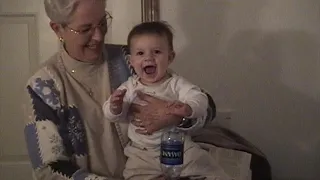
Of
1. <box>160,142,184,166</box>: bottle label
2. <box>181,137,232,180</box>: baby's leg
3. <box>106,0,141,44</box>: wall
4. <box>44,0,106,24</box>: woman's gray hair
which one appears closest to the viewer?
<box>160,142,184,166</box>: bottle label

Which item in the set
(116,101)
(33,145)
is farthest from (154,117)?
(33,145)

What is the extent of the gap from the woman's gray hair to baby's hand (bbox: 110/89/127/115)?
1.05 ft

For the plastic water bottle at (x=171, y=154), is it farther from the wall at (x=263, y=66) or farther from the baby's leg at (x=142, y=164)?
the wall at (x=263, y=66)

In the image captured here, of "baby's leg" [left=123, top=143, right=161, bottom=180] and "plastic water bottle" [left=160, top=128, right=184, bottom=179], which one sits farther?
"baby's leg" [left=123, top=143, right=161, bottom=180]

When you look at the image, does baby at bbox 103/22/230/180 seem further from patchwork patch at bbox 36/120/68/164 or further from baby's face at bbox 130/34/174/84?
patchwork patch at bbox 36/120/68/164

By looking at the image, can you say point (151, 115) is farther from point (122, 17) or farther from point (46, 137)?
point (122, 17)

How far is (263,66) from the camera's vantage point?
8.14 feet

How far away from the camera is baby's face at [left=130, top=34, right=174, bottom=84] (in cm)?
151

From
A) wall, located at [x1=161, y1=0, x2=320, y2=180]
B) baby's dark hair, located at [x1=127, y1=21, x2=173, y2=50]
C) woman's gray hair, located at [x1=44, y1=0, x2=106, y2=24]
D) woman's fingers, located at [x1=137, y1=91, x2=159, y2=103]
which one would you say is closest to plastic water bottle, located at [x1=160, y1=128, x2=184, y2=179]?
woman's fingers, located at [x1=137, y1=91, x2=159, y2=103]

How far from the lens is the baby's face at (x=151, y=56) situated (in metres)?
1.51

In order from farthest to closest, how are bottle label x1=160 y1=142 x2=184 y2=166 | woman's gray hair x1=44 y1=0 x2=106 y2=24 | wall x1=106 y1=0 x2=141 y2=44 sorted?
wall x1=106 y1=0 x2=141 y2=44, woman's gray hair x1=44 y1=0 x2=106 y2=24, bottle label x1=160 y1=142 x2=184 y2=166

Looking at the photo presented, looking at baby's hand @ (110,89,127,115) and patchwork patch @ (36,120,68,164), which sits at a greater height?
baby's hand @ (110,89,127,115)

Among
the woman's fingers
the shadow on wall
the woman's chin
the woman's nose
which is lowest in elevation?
the shadow on wall

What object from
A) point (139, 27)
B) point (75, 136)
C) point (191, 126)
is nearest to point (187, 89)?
point (191, 126)
